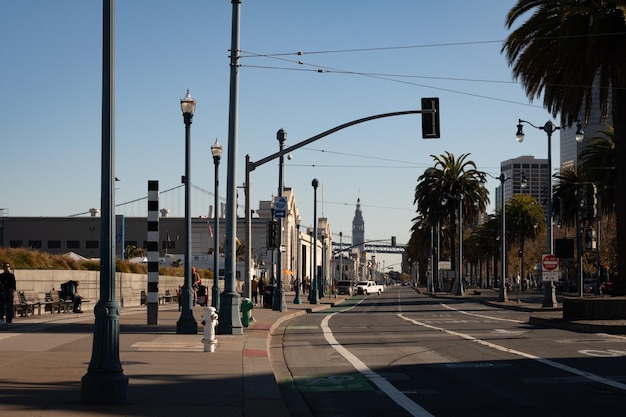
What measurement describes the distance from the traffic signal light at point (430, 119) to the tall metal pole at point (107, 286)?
→ 59.9 ft

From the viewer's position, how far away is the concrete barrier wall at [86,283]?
38.1 meters

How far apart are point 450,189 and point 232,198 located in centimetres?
5924

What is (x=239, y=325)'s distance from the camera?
2544cm

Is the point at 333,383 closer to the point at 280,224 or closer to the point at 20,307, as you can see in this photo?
the point at 20,307

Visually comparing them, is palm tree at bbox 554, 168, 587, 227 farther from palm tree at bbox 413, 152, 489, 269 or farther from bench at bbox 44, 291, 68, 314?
bench at bbox 44, 291, 68, 314

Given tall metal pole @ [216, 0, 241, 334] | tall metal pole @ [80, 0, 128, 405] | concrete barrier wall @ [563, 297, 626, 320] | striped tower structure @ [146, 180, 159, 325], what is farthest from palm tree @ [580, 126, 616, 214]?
tall metal pole @ [80, 0, 128, 405]

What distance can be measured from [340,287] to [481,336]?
83.3m

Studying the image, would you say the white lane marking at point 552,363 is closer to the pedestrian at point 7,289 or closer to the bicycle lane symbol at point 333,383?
the bicycle lane symbol at point 333,383

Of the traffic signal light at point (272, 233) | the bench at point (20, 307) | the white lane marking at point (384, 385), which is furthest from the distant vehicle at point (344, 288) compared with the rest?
the white lane marking at point (384, 385)

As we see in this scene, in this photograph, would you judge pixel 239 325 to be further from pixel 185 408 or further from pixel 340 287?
pixel 340 287

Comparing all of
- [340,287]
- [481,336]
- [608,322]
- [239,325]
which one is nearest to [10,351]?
[239,325]

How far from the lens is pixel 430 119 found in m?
29.0

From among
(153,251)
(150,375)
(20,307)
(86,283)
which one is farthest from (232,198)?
(86,283)

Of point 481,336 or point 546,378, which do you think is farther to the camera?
point 481,336
